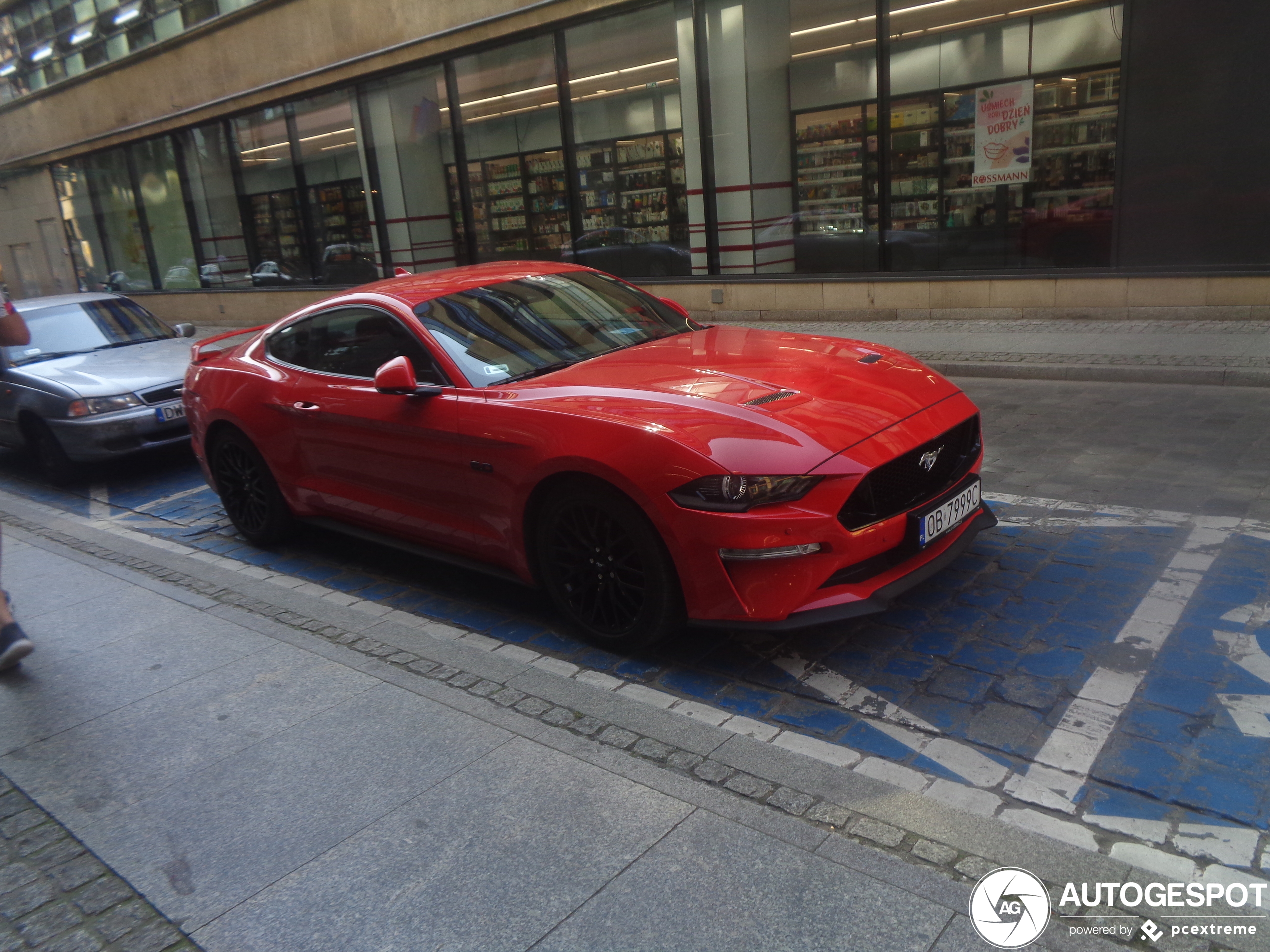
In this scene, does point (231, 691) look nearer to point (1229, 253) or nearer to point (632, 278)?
point (1229, 253)

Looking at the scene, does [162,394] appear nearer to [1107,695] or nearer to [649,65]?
[1107,695]

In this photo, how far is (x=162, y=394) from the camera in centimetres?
818

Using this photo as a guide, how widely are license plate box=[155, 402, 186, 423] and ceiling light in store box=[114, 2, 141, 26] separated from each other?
66.1 feet

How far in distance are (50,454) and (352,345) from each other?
4.95 m

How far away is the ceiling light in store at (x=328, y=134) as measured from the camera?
19.2 meters

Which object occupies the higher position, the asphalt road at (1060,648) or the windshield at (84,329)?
the windshield at (84,329)

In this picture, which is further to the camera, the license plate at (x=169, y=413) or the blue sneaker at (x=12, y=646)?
the license plate at (x=169, y=413)

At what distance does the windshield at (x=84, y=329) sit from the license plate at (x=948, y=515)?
836 centimetres

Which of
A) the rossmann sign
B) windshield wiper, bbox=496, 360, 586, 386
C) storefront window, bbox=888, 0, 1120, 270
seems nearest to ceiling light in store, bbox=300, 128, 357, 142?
storefront window, bbox=888, 0, 1120, 270

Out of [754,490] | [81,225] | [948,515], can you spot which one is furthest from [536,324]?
[81,225]

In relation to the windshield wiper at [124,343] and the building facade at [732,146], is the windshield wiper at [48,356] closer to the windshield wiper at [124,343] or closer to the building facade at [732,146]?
the windshield wiper at [124,343]

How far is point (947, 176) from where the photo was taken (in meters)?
12.1

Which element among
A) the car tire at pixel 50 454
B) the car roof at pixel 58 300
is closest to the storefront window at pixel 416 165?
the car roof at pixel 58 300

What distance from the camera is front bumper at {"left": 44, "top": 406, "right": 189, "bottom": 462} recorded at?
7945 mm
